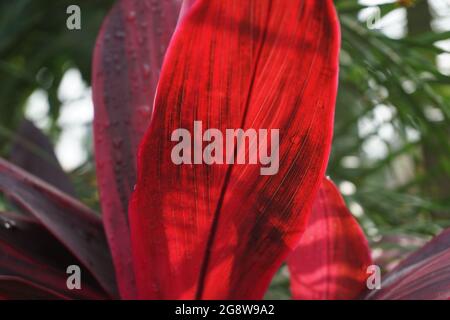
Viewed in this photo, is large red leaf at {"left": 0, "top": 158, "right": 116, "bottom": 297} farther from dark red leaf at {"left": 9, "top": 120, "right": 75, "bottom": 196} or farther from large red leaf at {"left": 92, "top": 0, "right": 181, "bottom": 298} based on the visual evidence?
dark red leaf at {"left": 9, "top": 120, "right": 75, "bottom": 196}

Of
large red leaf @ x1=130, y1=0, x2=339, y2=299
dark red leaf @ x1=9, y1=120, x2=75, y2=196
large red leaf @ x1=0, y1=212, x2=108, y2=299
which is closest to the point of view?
large red leaf @ x1=130, y1=0, x2=339, y2=299

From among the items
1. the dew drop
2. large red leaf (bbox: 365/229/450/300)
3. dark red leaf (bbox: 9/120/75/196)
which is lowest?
large red leaf (bbox: 365/229/450/300)

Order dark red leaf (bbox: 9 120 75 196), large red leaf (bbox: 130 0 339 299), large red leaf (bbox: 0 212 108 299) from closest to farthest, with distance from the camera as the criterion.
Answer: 1. large red leaf (bbox: 130 0 339 299)
2. large red leaf (bbox: 0 212 108 299)
3. dark red leaf (bbox: 9 120 75 196)

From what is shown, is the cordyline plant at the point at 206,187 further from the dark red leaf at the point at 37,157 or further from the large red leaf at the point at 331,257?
the dark red leaf at the point at 37,157

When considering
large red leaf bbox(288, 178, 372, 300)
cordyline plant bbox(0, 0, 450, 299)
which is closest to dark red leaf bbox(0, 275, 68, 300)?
cordyline plant bbox(0, 0, 450, 299)

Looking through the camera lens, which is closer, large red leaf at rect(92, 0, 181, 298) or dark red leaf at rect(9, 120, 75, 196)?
large red leaf at rect(92, 0, 181, 298)

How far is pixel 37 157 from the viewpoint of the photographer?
22.2 inches

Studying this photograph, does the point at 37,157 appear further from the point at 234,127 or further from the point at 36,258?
the point at 234,127

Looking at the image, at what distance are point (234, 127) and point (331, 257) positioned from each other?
156 millimetres

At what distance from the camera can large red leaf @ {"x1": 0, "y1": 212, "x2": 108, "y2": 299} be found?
0.34 m

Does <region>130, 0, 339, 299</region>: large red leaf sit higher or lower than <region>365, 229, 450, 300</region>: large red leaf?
higher

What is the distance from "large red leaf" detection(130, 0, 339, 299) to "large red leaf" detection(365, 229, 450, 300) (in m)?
0.07

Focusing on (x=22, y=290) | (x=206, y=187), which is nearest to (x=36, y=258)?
(x=22, y=290)
